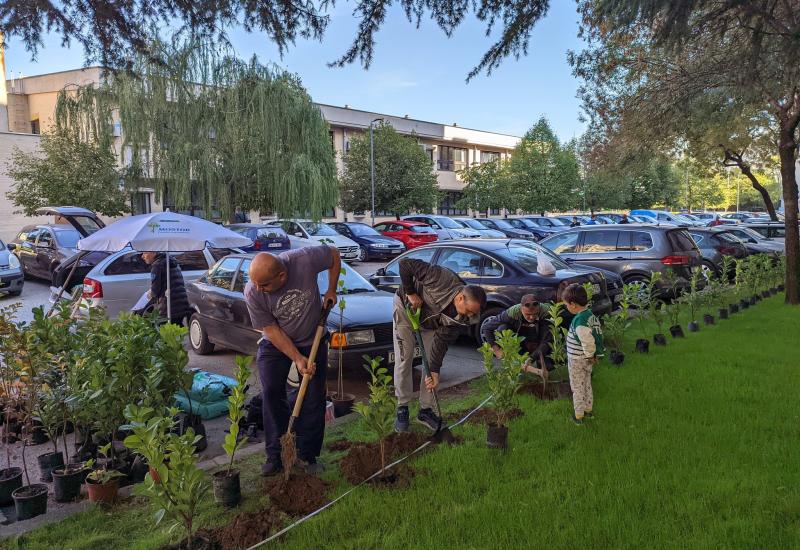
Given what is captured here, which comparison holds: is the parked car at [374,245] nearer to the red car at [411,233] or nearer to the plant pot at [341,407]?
the red car at [411,233]

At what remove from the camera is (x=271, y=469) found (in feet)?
13.9

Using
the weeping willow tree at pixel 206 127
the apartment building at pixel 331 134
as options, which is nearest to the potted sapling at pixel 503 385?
the apartment building at pixel 331 134

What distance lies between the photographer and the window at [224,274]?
837cm

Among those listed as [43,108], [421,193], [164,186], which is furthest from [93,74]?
[421,193]

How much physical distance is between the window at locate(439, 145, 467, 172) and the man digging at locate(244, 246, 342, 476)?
4793cm

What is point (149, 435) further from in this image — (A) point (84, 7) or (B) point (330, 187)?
(B) point (330, 187)

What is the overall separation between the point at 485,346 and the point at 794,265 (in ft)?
29.6

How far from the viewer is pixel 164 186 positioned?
22.6m

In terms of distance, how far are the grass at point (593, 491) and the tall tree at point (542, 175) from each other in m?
38.3

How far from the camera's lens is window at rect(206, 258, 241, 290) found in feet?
27.5

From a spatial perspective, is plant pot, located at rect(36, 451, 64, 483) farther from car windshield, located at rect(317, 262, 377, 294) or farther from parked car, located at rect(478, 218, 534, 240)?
parked car, located at rect(478, 218, 534, 240)

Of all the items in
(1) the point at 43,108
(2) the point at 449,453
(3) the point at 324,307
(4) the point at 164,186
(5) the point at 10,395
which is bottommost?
(2) the point at 449,453

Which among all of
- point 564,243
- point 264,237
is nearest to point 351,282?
point 564,243

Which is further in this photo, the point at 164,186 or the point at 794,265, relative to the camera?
the point at 164,186
